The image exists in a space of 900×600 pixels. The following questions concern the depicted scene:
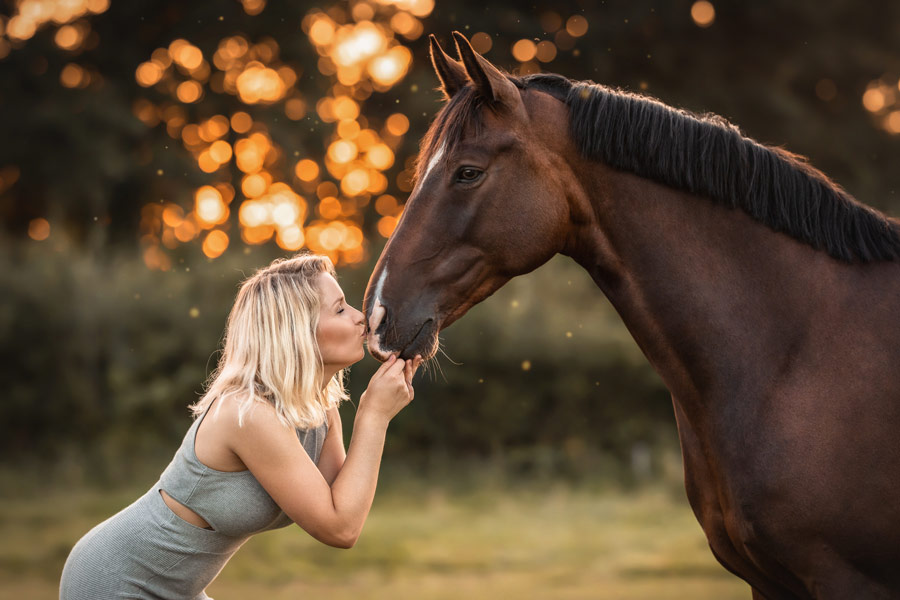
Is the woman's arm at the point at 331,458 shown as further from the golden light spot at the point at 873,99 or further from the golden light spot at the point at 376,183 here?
the golden light spot at the point at 873,99

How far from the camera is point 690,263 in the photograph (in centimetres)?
242

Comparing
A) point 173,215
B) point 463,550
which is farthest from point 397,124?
point 463,550

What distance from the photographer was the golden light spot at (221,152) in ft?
55.2

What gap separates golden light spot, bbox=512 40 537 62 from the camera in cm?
1459

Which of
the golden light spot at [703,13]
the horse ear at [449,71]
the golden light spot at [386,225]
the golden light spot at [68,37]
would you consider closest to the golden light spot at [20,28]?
the golden light spot at [68,37]

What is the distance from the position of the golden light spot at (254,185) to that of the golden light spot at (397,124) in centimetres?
280

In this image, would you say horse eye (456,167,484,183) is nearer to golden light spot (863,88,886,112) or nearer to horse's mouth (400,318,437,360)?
horse's mouth (400,318,437,360)

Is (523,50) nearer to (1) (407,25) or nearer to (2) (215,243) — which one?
(1) (407,25)

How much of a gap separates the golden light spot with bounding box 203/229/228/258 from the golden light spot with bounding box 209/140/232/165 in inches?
121

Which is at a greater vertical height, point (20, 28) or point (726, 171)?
point (20, 28)

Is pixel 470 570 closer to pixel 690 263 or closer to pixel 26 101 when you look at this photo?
pixel 690 263

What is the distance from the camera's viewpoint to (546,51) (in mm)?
14586

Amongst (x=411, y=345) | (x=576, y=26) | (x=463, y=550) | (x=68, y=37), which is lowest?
(x=463, y=550)

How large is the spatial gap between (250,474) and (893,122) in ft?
53.5
